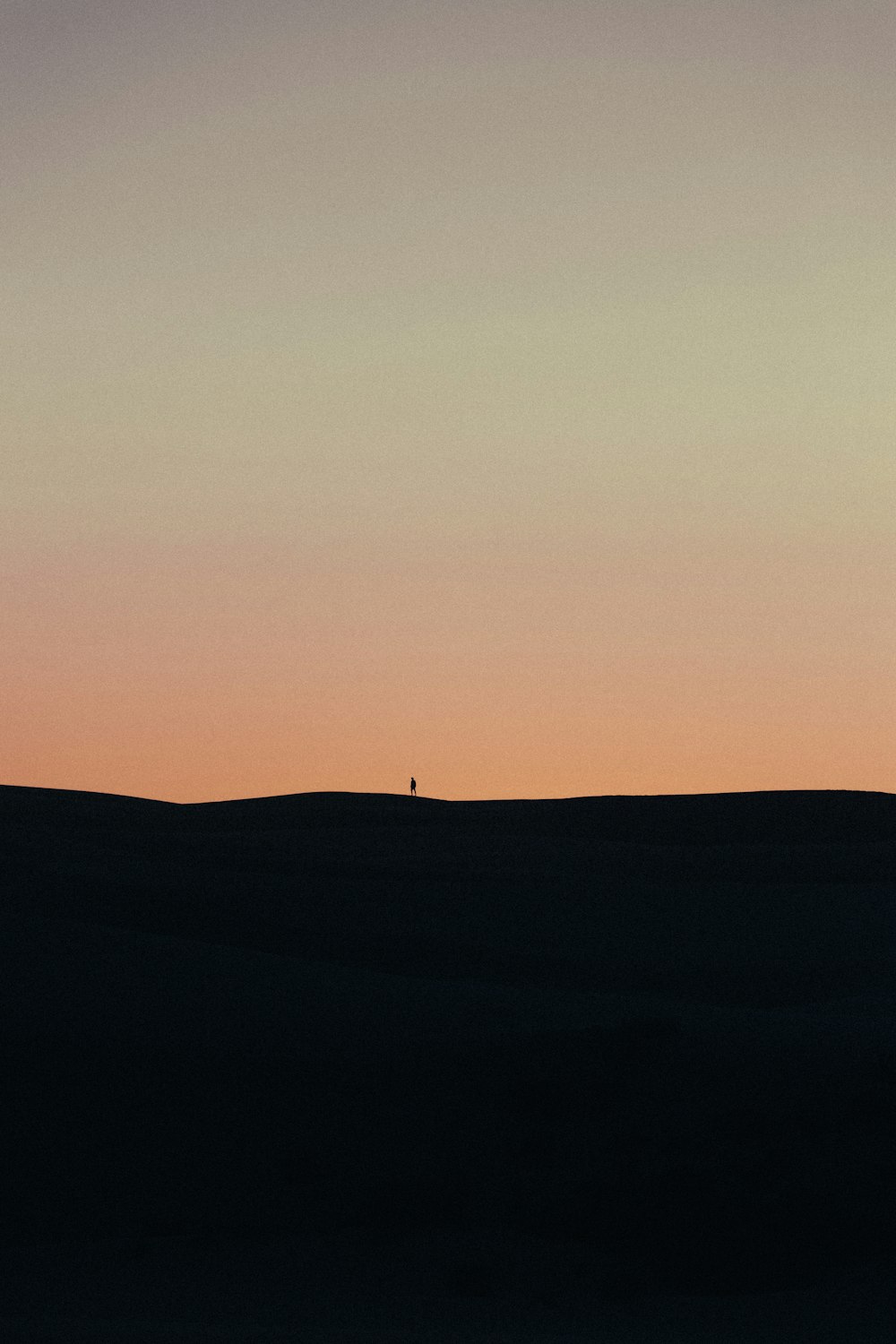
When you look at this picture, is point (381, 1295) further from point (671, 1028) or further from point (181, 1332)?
point (671, 1028)

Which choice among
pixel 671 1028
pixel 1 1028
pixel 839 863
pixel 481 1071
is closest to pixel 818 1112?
pixel 671 1028

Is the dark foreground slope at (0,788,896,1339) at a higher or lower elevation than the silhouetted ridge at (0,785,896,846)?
lower

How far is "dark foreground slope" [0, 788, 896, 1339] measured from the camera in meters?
5.46

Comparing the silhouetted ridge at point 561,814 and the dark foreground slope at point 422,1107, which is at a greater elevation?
the silhouetted ridge at point 561,814

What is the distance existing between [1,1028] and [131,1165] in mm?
1347

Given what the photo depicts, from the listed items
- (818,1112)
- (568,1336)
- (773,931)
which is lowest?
(568,1336)

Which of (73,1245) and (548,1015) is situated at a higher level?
(548,1015)

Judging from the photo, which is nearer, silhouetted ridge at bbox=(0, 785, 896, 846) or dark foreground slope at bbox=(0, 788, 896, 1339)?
dark foreground slope at bbox=(0, 788, 896, 1339)

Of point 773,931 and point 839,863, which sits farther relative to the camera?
point 839,863

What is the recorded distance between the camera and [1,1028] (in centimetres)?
721

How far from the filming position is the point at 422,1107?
6570mm

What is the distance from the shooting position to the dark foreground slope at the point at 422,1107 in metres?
5.46

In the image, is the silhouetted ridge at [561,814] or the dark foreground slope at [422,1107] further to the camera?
the silhouetted ridge at [561,814]

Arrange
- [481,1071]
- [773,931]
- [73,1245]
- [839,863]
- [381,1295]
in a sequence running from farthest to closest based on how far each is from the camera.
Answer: [839,863] → [773,931] → [481,1071] → [73,1245] → [381,1295]
